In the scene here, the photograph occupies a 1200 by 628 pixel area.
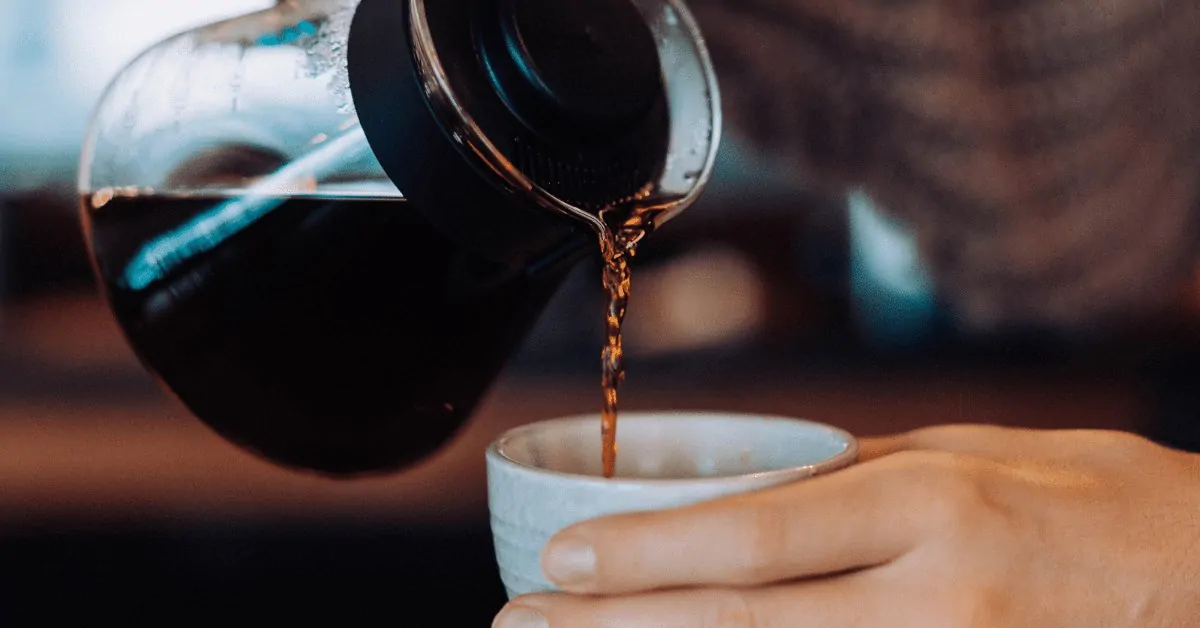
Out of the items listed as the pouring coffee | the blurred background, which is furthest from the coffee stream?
the blurred background

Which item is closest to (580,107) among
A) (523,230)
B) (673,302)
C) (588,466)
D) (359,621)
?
(523,230)

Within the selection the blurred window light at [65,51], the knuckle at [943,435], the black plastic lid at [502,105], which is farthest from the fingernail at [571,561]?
the blurred window light at [65,51]

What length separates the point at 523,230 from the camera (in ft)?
1.26

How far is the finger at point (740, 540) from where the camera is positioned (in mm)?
346

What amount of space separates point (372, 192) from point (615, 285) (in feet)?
0.33

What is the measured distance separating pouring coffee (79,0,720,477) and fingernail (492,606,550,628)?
0.40ft

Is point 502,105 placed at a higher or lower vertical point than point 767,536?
higher

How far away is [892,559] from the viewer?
0.38 metres

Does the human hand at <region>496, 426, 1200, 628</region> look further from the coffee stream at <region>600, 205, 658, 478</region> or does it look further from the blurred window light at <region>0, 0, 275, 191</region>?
the blurred window light at <region>0, 0, 275, 191</region>

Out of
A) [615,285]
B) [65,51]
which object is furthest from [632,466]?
[65,51]

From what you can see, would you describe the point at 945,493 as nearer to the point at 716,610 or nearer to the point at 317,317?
the point at 716,610

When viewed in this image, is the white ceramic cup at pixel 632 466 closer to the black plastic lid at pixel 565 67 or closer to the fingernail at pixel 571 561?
the fingernail at pixel 571 561

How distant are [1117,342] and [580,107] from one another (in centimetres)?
68

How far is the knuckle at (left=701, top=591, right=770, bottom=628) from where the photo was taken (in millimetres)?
349
